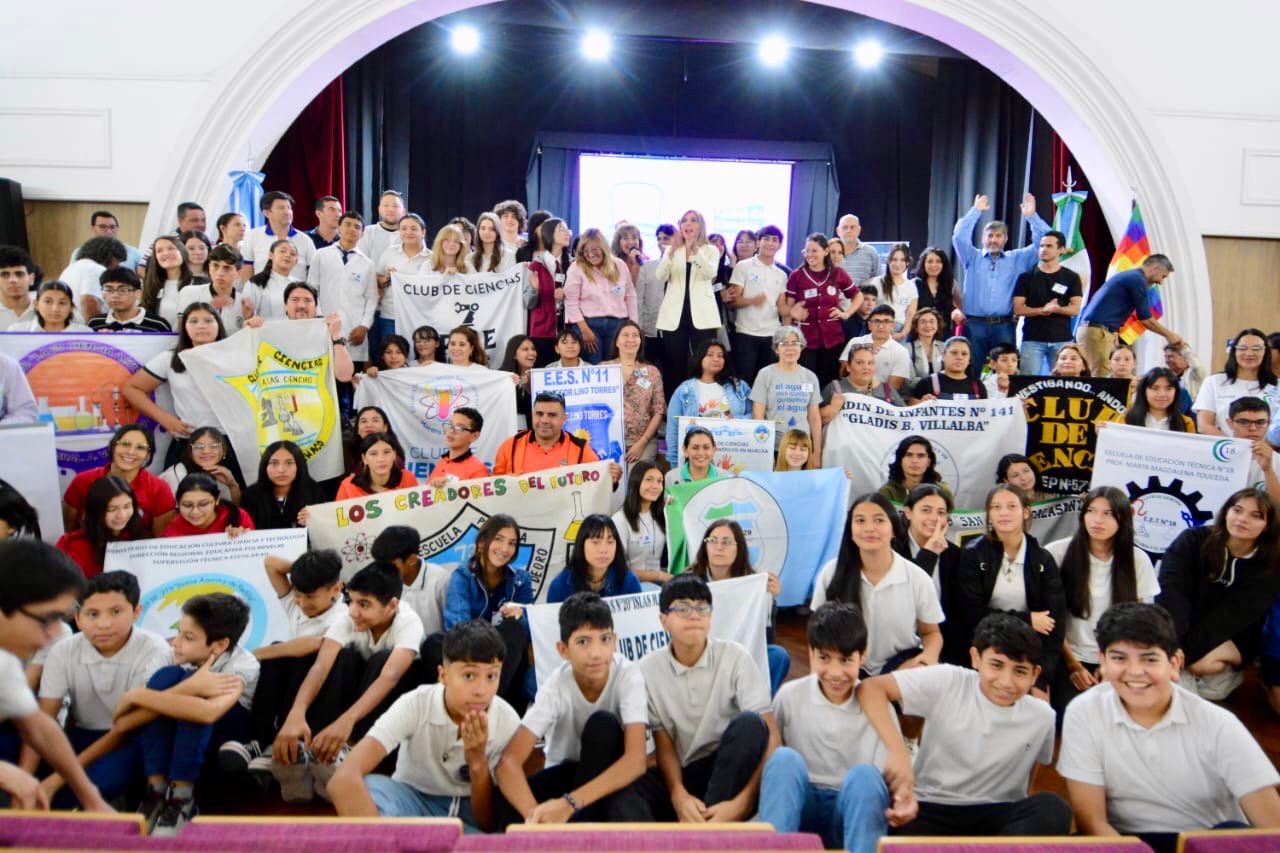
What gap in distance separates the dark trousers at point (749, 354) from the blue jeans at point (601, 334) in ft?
3.00

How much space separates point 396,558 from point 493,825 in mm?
1311

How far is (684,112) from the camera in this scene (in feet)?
39.6

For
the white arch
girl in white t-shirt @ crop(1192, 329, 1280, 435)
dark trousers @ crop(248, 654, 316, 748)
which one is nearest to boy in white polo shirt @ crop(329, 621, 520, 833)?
dark trousers @ crop(248, 654, 316, 748)

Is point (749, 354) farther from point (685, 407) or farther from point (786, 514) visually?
point (786, 514)

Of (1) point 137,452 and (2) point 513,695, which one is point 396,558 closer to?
(2) point 513,695

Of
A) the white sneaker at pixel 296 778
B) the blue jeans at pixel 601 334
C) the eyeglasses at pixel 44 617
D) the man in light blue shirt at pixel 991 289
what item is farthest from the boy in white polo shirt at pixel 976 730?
the man in light blue shirt at pixel 991 289

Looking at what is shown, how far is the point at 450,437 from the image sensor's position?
16.5ft

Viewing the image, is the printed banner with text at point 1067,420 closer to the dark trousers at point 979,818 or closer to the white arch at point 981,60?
the white arch at point 981,60

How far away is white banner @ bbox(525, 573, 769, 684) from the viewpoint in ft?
12.0

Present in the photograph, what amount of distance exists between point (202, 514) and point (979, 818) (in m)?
3.21

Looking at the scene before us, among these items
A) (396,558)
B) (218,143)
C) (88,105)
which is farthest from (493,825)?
(88,105)

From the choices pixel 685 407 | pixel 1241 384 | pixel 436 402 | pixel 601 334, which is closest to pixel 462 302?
pixel 436 402

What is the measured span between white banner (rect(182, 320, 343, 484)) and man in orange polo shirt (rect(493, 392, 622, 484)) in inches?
40.2

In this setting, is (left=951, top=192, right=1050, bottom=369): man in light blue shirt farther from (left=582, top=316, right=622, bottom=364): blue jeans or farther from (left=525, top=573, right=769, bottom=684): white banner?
(left=525, top=573, right=769, bottom=684): white banner
